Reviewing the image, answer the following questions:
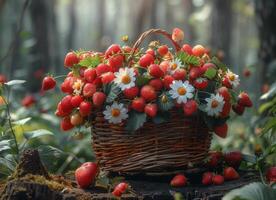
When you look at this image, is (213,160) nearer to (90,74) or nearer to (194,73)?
(194,73)

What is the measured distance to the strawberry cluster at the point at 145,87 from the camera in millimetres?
3307

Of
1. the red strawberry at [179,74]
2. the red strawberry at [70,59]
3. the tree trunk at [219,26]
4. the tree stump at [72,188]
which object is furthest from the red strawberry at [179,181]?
the tree trunk at [219,26]

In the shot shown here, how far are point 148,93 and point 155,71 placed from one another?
126 mm

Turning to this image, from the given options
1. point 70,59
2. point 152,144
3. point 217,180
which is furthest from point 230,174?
point 70,59

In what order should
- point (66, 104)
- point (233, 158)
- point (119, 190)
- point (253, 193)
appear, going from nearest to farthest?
point (253, 193) < point (119, 190) < point (66, 104) < point (233, 158)

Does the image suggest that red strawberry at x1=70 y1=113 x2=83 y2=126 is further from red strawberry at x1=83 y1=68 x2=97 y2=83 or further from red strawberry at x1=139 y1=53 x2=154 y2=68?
red strawberry at x1=139 y1=53 x2=154 y2=68

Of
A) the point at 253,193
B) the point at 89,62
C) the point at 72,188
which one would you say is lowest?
the point at 72,188

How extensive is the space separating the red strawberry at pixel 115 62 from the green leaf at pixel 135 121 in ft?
0.93

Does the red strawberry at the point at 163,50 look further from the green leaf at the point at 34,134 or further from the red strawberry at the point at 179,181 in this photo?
the green leaf at the point at 34,134

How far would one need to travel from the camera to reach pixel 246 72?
5.16m

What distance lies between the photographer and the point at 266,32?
243 inches

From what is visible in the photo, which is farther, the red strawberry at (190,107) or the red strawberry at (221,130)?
the red strawberry at (221,130)

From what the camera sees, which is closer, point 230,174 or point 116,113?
point 116,113

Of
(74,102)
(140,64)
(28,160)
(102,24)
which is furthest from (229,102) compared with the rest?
(102,24)
